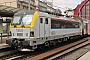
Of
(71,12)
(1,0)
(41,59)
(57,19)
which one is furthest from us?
(71,12)

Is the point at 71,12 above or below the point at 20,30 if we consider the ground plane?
above

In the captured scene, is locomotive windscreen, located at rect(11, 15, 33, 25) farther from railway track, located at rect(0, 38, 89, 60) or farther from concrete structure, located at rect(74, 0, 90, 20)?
concrete structure, located at rect(74, 0, 90, 20)

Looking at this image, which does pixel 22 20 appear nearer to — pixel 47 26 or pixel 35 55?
pixel 47 26

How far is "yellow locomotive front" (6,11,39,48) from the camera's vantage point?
1340 centimetres

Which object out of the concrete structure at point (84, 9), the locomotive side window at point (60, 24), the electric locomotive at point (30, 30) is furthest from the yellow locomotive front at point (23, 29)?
the concrete structure at point (84, 9)

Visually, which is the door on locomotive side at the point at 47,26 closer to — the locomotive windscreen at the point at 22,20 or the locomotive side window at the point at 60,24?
the locomotive side window at the point at 60,24

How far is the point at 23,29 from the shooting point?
1373 cm

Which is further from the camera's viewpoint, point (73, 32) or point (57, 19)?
point (73, 32)

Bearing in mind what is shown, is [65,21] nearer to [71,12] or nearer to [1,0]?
[1,0]

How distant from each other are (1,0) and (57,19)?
36.3 m

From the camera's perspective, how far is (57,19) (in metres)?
17.4

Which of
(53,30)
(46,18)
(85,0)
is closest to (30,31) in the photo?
(46,18)

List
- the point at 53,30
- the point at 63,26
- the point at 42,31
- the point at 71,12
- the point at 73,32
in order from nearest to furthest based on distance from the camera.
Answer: the point at 42,31 → the point at 53,30 → the point at 63,26 → the point at 73,32 → the point at 71,12

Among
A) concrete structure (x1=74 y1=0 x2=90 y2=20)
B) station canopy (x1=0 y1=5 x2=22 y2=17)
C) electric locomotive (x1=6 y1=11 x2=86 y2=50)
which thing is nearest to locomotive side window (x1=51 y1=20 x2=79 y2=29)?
electric locomotive (x1=6 y1=11 x2=86 y2=50)
